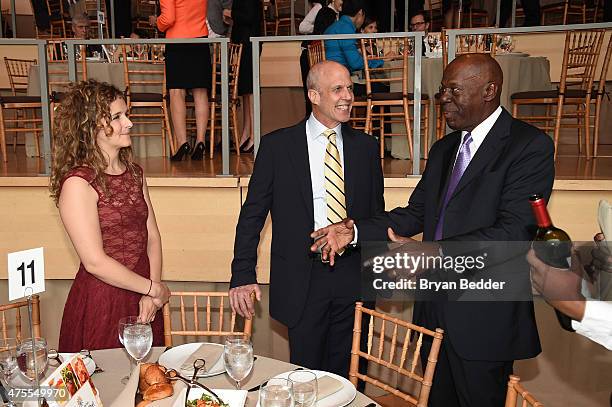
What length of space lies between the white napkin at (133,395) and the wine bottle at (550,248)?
938 mm

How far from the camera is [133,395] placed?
Result: 59.9 inches

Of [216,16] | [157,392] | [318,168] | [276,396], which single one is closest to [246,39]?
[216,16]

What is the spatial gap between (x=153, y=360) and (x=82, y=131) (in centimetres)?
94

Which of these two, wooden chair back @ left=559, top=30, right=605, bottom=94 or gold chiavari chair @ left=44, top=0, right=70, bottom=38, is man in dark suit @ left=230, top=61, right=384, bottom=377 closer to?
wooden chair back @ left=559, top=30, right=605, bottom=94

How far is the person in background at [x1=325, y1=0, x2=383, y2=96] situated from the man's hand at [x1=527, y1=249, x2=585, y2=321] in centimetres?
361

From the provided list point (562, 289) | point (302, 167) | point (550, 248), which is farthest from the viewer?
point (302, 167)

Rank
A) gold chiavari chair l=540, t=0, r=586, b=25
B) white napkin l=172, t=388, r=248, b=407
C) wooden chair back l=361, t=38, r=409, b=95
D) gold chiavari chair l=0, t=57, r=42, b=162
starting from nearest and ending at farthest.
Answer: white napkin l=172, t=388, r=248, b=407 < wooden chair back l=361, t=38, r=409, b=95 < gold chiavari chair l=0, t=57, r=42, b=162 < gold chiavari chair l=540, t=0, r=586, b=25

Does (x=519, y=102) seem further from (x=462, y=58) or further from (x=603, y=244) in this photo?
(x=603, y=244)

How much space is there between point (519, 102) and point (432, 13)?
4.91 meters

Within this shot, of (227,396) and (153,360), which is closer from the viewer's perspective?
(227,396)

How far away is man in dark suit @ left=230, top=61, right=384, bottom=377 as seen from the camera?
2.63 metres

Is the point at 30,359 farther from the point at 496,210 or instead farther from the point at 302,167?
the point at 496,210

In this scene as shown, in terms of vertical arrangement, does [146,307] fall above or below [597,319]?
below

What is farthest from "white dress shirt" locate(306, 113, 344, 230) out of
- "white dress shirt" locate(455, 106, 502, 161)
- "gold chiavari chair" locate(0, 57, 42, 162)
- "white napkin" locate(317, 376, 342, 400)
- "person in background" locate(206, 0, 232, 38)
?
"gold chiavari chair" locate(0, 57, 42, 162)
